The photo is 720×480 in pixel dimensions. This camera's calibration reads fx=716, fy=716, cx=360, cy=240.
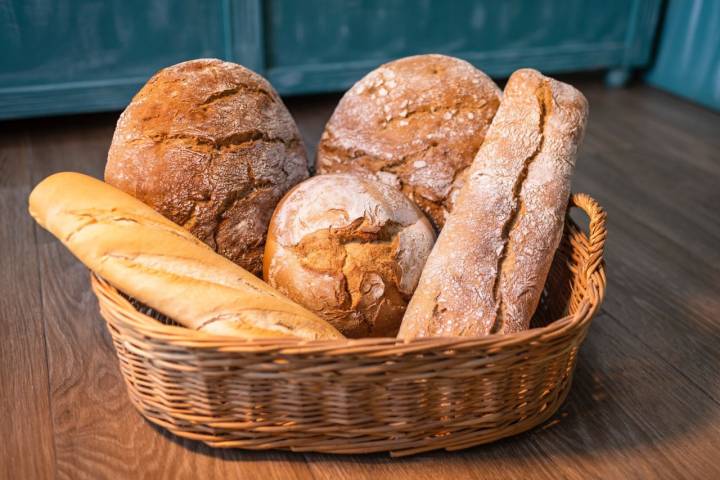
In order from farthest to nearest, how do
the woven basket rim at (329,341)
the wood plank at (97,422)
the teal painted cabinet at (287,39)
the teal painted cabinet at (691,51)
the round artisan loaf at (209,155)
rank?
the teal painted cabinet at (691,51) < the teal painted cabinet at (287,39) < the round artisan loaf at (209,155) < the wood plank at (97,422) < the woven basket rim at (329,341)

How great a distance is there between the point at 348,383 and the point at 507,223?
0.36 m

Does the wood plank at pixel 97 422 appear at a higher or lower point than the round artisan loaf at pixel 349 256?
lower

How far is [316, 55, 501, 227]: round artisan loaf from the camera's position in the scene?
1.25 meters

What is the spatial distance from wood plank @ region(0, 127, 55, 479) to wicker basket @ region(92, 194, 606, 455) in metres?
0.16

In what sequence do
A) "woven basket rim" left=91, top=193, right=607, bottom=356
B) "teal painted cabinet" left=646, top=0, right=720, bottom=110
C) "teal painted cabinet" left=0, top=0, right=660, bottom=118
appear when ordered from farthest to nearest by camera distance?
1. "teal painted cabinet" left=646, top=0, right=720, bottom=110
2. "teal painted cabinet" left=0, top=0, right=660, bottom=118
3. "woven basket rim" left=91, top=193, right=607, bottom=356

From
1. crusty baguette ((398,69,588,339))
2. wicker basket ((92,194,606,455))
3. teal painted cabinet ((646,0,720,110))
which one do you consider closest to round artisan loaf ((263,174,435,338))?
crusty baguette ((398,69,588,339))

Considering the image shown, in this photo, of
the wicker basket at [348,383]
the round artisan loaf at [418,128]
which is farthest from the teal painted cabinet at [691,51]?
the wicker basket at [348,383]

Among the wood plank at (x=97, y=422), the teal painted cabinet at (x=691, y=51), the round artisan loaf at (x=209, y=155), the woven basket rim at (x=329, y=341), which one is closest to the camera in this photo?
the woven basket rim at (x=329, y=341)

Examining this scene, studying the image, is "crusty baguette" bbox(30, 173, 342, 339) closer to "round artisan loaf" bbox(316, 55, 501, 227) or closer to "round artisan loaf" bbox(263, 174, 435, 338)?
"round artisan loaf" bbox(263, 174, 435, 338)

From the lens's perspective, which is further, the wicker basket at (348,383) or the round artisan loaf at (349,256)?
the round artisan loaf at (349,256)

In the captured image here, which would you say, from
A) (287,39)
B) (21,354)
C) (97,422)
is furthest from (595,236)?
(287,39)

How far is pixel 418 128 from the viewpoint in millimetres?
1258

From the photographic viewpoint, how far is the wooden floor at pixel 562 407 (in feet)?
3.25

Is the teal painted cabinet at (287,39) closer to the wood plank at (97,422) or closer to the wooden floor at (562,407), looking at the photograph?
the wooden floor at (562,407)
